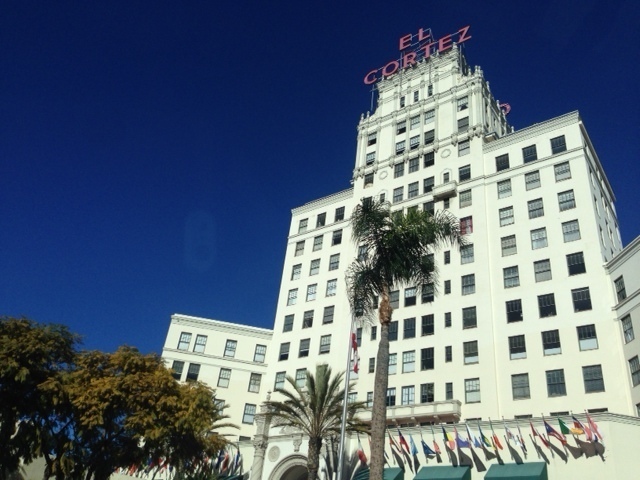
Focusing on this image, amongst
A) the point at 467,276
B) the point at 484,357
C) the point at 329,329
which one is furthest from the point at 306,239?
the point at 484,357

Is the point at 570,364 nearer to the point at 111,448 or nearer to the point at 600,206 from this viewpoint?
the point at 600,206

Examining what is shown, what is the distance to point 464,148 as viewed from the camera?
59469 millimetres

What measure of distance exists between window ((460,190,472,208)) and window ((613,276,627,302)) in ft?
53.3

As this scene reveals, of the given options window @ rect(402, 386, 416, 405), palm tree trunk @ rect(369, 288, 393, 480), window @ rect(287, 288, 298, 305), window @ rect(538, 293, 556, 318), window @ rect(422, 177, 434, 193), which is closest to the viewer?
palm tree trunk @ rect(369, 288, 393, 480)

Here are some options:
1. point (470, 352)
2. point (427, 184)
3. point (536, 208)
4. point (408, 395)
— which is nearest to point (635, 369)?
point (470, 352)

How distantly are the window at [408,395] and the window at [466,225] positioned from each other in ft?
50.7

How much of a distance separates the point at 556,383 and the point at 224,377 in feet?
120

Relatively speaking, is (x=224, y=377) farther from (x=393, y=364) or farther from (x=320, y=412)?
(x=320, y=412)

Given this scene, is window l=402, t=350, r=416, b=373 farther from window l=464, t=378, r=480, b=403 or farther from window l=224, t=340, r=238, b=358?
window l=224, t=340, r=238, b=358

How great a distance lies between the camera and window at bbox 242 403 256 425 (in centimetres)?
6200

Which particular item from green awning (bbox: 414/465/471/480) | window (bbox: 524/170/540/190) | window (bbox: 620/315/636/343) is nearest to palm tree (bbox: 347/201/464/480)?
green awning (bbox: 414/465/471/480)

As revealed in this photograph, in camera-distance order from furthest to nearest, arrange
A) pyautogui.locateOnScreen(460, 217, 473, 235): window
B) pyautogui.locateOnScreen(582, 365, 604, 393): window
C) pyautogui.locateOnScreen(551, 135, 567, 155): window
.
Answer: pyautogui.locateOnScreen(460, 217, 473, 235): window → pyautogui.locateOnScreen(551, 135, 567, 155): window → pyautogui.locateOnScreen(582, 365, 604, 393): window

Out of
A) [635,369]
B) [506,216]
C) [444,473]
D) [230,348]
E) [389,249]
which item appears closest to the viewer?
[389,249]

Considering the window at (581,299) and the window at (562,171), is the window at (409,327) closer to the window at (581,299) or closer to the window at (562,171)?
the window at (581,299)
